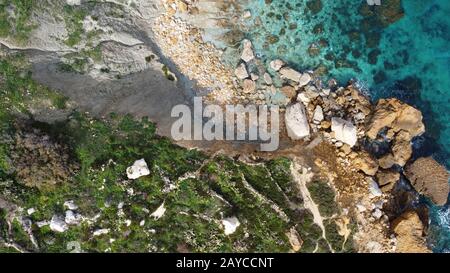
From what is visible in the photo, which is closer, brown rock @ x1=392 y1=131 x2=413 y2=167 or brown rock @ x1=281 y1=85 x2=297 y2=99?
brown rock @ x1=392 y1=131 x2=413 y2=167

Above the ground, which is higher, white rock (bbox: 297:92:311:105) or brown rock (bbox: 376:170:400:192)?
white rock (bbox: 297:92:311:105)

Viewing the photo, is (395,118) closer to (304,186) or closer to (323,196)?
(323,196)

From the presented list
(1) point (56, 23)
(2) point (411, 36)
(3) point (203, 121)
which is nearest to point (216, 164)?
(3) point (203, 121)

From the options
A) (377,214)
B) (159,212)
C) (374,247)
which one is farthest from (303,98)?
(159,212)

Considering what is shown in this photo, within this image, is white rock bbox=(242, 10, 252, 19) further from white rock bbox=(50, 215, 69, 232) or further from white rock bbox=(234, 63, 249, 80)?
white rock bbox=(50, 215, 69, 232)

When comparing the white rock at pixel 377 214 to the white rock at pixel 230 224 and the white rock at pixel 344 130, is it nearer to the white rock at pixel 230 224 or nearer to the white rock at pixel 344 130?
the white rock at pixel 344 130

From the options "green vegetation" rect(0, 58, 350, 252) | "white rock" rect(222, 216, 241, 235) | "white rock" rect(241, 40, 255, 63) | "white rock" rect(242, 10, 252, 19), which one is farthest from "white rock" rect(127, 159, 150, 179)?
"white rock" rect(242, 10, 252, 19)

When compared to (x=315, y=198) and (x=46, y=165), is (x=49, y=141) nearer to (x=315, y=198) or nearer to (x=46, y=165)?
(x=46, y=165)
